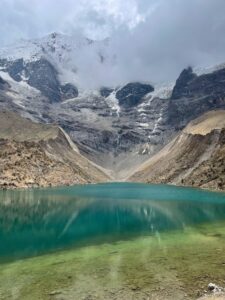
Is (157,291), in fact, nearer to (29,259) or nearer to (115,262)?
(115,262)

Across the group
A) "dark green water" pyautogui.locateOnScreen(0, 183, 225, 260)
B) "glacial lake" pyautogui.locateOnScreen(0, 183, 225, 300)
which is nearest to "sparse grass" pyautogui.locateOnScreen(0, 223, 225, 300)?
"glacial lake" pyautogui.locateOnScreen(0, 183, 225, 300)

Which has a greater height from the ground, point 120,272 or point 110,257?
point 110,257

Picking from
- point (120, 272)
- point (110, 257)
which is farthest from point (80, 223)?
point (120, 272)

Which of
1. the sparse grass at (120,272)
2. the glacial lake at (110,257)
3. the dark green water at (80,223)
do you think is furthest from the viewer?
the dark green water at (80,223)

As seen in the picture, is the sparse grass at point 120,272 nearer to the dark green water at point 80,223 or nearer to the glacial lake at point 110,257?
the glacial lake at point 110,257

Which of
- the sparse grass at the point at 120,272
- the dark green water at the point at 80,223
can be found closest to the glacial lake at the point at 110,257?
the sparse grass at the point at 120,272

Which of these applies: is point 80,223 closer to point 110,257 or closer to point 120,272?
point 110,257

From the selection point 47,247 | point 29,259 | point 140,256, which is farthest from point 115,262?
point 47,247

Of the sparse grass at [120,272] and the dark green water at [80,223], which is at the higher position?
the dark green water at [80,223]

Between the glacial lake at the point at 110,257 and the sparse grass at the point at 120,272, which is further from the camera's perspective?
the glacial lake at the point at 110,257

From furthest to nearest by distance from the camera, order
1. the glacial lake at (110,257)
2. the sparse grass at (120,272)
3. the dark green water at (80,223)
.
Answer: the dark green water at (80,223), the glacial lake at (110,257), the sparse grass at (120,272)
